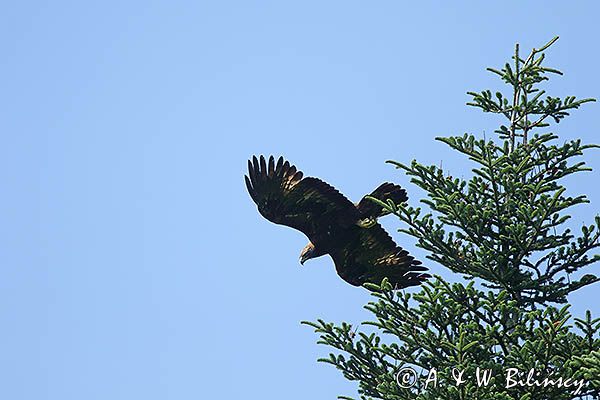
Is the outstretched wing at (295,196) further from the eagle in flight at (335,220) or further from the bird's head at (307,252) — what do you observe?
the bird's head at (307,252)

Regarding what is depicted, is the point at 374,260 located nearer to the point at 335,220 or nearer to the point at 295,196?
the point at 335,220

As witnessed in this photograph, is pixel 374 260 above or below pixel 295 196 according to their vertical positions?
below

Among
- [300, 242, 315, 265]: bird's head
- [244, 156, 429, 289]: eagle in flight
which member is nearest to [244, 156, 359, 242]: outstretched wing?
[244, 156, 429, 289]: eagle in flight

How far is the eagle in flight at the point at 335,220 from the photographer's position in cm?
1359

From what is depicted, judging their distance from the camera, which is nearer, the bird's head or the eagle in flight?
the eagle in flight

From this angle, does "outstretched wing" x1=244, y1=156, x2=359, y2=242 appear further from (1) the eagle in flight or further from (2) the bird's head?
(2) the bird's head

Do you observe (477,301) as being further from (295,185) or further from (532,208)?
(295,185)

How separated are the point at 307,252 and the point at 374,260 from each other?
914mm

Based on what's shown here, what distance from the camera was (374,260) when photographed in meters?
14.0

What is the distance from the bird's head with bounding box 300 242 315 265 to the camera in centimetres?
1435

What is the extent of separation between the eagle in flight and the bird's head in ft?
0.53

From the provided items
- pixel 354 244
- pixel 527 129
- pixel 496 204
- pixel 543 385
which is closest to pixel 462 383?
pixel 543 385

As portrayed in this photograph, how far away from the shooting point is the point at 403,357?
1055cm

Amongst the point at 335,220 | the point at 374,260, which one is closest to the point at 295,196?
the point at 335,220
